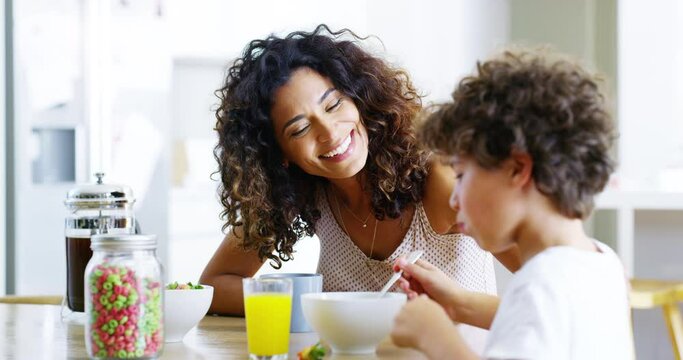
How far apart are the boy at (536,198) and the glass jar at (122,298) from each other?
0.34 metres

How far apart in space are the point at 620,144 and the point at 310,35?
2686mm

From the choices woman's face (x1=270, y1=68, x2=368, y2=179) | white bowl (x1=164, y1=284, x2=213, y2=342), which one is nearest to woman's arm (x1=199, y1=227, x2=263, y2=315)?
woman's face (x1=270, y1=68, x2=368, y2=179)

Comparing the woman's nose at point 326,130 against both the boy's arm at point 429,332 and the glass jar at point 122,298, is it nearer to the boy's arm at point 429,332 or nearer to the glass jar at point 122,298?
the glass jar at point 122,298

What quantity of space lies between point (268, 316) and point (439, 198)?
81cm

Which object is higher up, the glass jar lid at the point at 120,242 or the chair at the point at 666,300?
the glass jar lid at the point at 120,242

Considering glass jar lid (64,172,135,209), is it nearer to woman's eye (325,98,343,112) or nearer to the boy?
woman's eye (325,98,343,112)

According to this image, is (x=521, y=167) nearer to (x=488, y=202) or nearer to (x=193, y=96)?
(x=488, y=202)

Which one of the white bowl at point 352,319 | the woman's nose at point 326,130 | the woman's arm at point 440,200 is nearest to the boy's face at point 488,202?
the white bowl at point 352,319

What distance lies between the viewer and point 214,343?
1.53 meters

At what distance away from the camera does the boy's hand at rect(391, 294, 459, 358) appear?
43.4 inches

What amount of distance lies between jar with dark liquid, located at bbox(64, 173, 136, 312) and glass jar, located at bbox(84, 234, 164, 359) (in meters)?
0.49

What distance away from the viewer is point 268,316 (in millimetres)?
1285

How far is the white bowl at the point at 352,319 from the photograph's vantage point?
4.40 feet

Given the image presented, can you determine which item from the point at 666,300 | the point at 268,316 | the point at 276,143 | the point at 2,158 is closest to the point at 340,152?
the point at 276,143
